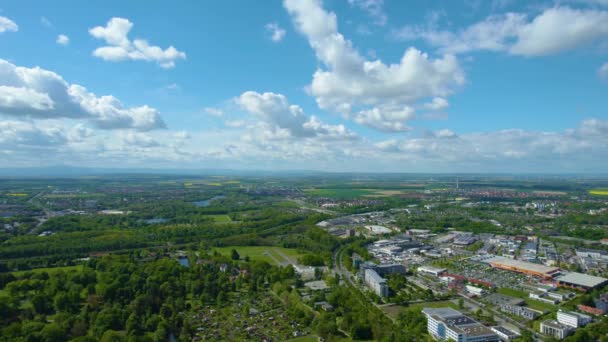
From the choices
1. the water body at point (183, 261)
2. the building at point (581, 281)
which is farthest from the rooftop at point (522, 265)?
the water body at point (183, 261)

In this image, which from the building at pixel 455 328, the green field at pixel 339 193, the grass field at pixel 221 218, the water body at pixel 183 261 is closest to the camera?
the building at pixel 455 328

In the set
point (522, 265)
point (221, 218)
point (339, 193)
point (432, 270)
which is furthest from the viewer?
point (339, 193)

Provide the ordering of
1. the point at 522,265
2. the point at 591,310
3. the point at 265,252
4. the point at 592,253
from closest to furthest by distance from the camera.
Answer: the point at 591,310, the point at 522,265, the point at 592,253, the point at 265,252

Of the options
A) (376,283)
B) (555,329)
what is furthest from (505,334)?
(376,283)

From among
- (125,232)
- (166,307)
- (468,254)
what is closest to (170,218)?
(125,232)

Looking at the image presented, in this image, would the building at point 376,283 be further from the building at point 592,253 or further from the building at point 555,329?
the building at point 592,253

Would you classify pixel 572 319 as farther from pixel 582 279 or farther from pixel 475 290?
pixel 582 279

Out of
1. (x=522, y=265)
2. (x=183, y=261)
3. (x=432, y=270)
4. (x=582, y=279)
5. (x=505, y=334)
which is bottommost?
(x=183, y=261)
